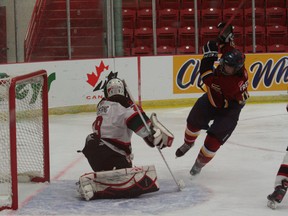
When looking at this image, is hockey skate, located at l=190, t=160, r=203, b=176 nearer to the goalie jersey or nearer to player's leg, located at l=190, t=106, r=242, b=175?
player's leg, located at l=190, t=106, r=242, b=175

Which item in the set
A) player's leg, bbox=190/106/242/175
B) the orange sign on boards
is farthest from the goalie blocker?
the orange sign on boards

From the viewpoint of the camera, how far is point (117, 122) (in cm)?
371

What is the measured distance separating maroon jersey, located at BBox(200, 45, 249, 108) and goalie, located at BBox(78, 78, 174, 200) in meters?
0.61

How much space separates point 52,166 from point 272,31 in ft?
20.7

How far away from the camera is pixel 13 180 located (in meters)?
3.38

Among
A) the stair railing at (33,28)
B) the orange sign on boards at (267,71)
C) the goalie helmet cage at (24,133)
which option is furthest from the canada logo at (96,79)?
the goalie helmet cage at (24,133)

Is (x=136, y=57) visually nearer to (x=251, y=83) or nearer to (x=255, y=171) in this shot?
(x=251, y=83)

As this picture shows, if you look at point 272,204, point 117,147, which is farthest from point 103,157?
point 272,204

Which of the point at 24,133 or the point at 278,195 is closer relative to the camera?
the point at 278,195

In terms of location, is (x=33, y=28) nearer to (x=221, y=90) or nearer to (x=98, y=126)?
(x=221, y=90)

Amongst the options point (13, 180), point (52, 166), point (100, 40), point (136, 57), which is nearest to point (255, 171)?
point (52, 166)

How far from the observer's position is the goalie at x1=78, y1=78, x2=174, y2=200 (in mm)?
3623

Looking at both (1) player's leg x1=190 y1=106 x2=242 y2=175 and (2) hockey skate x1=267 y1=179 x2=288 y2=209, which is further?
(1) player's leg x1=190 y1=106 x2=242 y2=175

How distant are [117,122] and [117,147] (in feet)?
0.56
